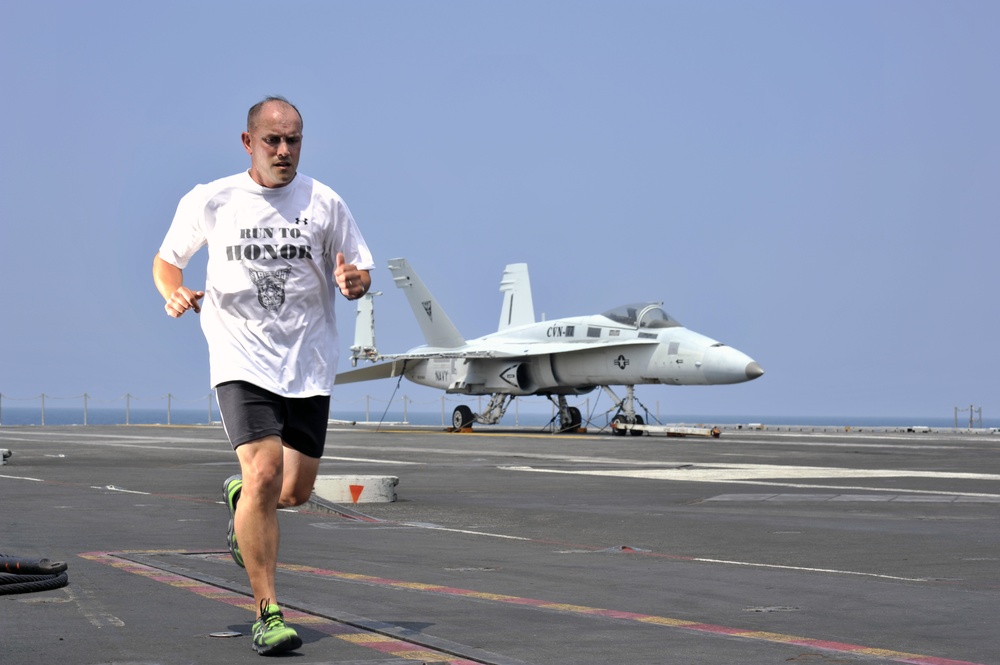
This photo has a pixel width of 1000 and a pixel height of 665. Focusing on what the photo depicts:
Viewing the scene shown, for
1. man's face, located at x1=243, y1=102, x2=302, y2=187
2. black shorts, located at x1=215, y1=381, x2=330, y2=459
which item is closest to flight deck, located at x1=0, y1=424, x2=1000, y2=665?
black shorts, located at x1=215, y1=381, x2=330, y2=459

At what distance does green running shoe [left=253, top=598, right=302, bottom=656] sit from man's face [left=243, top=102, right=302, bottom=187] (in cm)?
174

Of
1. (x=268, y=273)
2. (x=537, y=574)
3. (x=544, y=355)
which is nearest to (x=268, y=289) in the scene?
(x=268, y=273)

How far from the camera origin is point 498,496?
13.7 m

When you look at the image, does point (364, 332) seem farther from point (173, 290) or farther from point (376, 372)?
point (173, 290)

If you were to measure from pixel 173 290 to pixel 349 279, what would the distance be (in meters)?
0.70

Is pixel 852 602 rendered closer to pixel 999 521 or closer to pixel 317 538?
pixel 317 538

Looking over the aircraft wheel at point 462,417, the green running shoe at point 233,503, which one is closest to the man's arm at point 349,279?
the green running shoe at point 233,503

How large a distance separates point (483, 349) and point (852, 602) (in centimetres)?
3626

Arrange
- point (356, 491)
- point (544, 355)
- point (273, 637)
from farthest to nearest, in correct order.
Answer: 1. point (544, 355)
2. point (356, 491)
3. point (273, 637)

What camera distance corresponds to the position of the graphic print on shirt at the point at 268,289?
502 centimetres

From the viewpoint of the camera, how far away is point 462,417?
1684 inches

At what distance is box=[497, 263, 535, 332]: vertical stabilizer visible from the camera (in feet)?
150

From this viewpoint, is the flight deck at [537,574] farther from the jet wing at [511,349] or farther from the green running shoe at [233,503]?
the jet wing at [511,349]

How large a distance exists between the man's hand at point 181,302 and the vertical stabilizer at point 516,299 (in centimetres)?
4056
